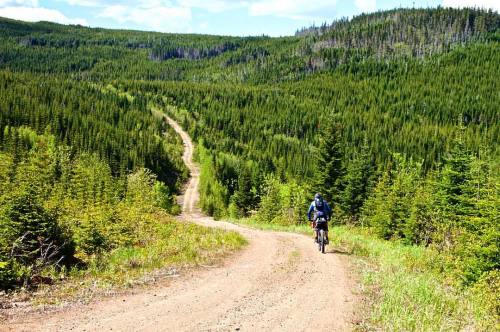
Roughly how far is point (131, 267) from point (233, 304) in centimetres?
489

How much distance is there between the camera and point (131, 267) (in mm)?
14328

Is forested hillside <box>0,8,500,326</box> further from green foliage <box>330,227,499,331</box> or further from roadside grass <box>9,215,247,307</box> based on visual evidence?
roadside grass <box>9,215,247,307</box>

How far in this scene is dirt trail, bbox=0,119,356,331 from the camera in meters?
9.24

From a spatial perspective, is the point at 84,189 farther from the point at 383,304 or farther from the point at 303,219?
the point at 383,304

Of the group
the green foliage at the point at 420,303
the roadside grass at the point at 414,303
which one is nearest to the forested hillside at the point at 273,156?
the green foliage at the point at 420,303

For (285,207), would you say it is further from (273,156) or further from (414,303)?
(273,156)

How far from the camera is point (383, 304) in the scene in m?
10.8

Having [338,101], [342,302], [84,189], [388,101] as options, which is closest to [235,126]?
[338,101]

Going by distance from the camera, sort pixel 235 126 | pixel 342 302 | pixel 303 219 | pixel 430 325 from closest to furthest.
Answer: pixel 430 325 → pixel 342 302 → pixel 303 219 → pixel 235 126

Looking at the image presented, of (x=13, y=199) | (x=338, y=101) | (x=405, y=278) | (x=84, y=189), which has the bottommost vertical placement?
(x=84, y=189)

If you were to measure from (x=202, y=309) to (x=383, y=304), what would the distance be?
4.40m

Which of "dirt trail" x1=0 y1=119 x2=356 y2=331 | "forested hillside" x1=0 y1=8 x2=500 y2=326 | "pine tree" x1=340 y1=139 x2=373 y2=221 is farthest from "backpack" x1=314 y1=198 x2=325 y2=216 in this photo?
"pine tree" x1=340 y1=139 x2=373 y2=221

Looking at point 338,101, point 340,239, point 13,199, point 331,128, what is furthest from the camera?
point 338,101

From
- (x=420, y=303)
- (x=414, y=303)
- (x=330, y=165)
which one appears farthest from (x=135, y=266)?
(x=330, y=165)
